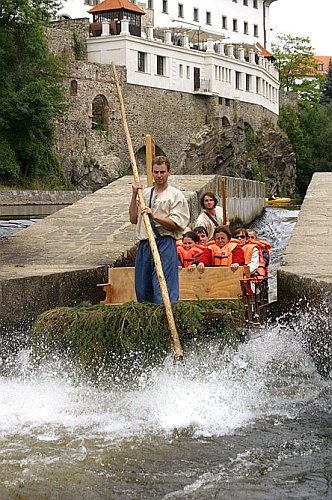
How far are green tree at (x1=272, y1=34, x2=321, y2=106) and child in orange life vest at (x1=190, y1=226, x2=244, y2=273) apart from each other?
76.6 metres

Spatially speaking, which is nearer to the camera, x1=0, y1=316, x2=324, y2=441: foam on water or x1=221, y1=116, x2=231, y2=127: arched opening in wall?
x1=0, y1=316, x2=324, y2=441: foam on water

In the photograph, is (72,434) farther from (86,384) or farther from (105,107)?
(105,107)

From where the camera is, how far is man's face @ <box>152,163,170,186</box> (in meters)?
7.76

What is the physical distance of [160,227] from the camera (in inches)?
314

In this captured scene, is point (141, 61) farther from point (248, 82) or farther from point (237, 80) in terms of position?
point (248, 82)

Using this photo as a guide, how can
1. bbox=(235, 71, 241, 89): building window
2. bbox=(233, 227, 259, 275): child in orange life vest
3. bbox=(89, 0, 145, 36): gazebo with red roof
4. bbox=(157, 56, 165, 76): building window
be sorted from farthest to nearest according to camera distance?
bbox=(235, 71, 241, 89): building window → bbox=(157, 56, 165, 76): building window → bbox=(89, 0, 145, 36): gazebo with red roof → bbox=(233, 227, 259, 275): child in orange life vest

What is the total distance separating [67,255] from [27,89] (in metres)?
33.5

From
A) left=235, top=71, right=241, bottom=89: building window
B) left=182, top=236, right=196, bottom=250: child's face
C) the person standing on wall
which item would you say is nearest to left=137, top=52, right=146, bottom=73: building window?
left=235, top=71, right=241, bottom=89: building window

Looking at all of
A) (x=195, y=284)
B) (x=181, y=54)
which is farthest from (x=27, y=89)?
(x=195, y=284)

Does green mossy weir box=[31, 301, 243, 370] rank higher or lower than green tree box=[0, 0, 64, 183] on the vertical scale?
lower

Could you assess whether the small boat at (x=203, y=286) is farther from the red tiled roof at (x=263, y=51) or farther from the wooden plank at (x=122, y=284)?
the red tiled roof at (x=263, y=51)

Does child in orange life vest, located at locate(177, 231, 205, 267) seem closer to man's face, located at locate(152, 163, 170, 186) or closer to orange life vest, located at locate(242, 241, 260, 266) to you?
orange life vest, located at locate(242, 241, 260, 266)

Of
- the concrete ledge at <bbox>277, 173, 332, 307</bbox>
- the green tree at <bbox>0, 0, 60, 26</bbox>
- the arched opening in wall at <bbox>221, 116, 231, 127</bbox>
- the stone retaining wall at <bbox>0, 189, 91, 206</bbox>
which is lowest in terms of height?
the stone retaining wall at <bbox>0, 189, 91, 206</bbox>

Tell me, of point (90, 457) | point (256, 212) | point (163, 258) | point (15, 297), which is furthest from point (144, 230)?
point (256, 212)
